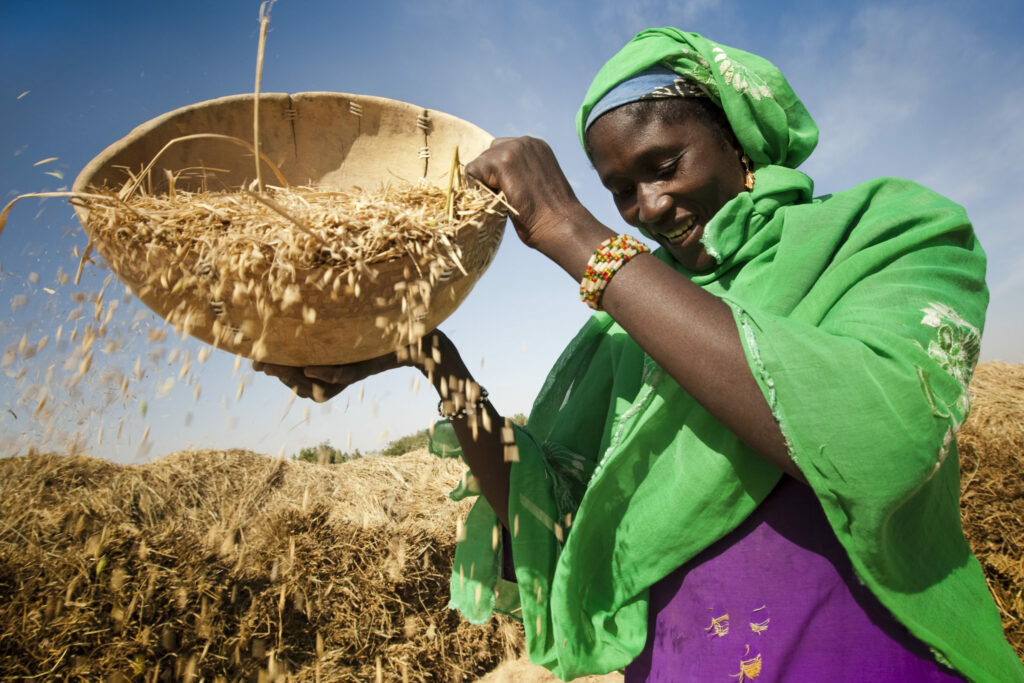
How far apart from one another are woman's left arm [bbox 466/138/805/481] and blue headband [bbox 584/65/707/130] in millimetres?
525

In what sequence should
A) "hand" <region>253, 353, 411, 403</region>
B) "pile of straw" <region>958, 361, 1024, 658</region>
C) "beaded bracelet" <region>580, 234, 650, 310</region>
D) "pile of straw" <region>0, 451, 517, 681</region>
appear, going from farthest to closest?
"pile of straw" <region>958, 361, 1024, 658</region>, "pile of straw" <region>0, 451, 517, 681</region>, "hand" <region>253, 353, 411, 403</region>, "beaded bracelet" <region>580, 234, 650, 310</region>

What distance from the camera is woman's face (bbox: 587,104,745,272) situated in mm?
1656

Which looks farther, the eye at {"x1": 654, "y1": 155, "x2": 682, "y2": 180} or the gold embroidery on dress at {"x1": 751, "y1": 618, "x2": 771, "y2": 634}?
the eye at {"x1": 654, "y1": 155, "x2": 682, "y2": 180}

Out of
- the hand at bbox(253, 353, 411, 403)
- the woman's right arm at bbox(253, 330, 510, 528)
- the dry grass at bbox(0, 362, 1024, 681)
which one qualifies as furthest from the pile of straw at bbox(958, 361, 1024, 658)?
the hand at bbox(253, 353, 411, 403)

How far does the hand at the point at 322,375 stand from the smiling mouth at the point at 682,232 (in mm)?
844

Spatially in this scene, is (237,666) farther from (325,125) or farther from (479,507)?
(325,125)

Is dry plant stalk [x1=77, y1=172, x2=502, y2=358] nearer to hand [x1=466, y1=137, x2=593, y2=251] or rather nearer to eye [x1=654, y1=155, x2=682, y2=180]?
hand [x1=466, y1=137, x2=593, y2=251]

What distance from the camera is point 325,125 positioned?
192 cm

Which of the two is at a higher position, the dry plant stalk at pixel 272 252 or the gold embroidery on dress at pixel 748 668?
the dry plant stalk at pixel 272 252

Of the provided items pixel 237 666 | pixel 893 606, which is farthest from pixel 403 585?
pixel 893 606

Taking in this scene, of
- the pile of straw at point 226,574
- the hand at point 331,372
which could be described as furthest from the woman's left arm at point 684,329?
the pile of straw at point 226,574

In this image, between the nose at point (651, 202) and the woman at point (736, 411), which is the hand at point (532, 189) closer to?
the woman at point (736, 411)

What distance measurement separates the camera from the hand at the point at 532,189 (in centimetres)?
139

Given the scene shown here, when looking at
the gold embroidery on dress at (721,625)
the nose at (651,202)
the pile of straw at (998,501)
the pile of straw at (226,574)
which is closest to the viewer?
the gold embroidery on dress at (721,625)
